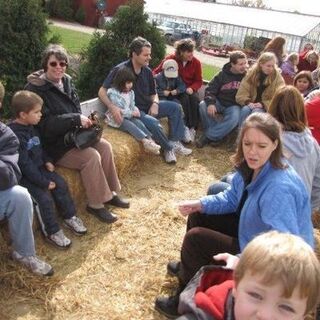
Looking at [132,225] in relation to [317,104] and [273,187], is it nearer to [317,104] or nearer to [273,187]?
[273,187]

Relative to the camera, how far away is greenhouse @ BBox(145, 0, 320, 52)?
23944 millimetres

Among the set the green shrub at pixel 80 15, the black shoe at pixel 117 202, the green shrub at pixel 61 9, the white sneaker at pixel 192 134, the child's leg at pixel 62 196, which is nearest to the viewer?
the child's leg at pixel 62 196

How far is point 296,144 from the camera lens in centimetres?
349

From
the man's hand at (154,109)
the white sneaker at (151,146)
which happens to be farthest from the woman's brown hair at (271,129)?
the man's hand at (154,109)

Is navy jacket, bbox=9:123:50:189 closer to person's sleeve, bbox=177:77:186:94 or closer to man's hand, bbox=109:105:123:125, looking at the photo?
man's hand, bbox=109:105:123:125

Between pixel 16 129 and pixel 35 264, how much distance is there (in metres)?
1.12

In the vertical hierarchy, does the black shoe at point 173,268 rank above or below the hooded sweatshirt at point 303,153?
below

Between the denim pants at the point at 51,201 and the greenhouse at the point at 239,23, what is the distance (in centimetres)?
2153

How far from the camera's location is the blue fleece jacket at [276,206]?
2492 mm

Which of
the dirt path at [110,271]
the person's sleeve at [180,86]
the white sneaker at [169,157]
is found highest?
the person's sleeve at [180,86]

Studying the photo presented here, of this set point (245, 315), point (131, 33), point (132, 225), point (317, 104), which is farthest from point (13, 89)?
point (245, 315)

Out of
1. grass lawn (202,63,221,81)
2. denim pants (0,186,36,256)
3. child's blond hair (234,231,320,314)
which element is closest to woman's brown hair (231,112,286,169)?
child's blond hair (234,231,320,314)

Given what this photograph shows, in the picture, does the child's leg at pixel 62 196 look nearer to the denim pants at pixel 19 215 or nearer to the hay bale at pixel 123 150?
the hay bale at pixel 123 150

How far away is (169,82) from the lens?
251 inches
